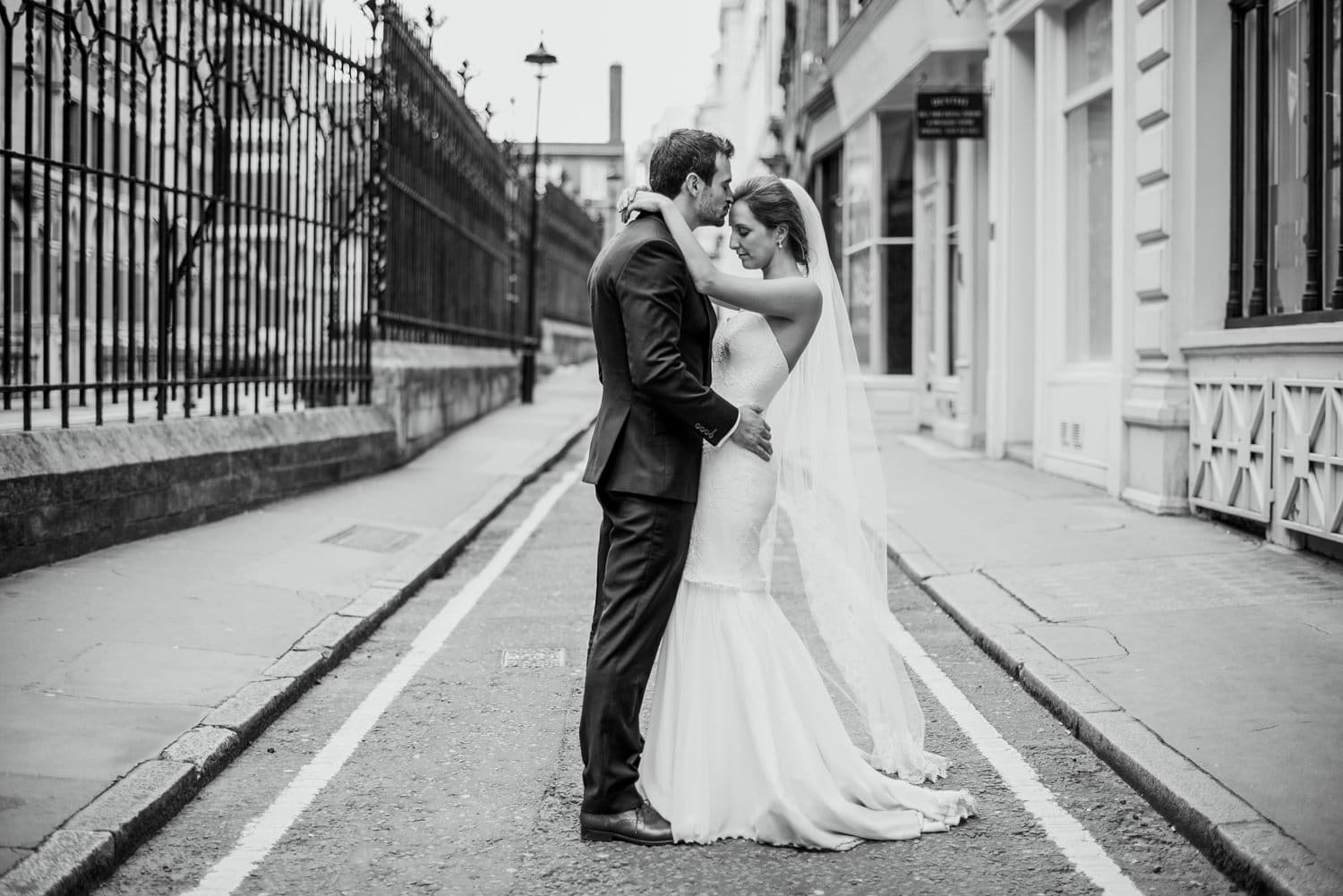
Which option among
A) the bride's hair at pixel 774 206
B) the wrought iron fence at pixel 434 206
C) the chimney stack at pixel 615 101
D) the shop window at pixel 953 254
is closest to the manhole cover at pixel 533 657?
the bride's hair at pixel 774 206

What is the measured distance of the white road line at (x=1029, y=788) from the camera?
13.4 feet

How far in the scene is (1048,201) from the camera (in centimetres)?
1428

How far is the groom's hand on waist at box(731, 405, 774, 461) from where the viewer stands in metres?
4.41

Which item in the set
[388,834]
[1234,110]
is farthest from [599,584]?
[1234,110]

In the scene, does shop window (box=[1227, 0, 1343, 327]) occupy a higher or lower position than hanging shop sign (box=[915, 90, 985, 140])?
lower

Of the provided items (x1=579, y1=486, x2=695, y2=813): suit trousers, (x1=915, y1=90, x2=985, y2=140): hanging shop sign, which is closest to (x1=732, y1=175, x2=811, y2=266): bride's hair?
(x1=579, y1=486, x2=695, y2=813): suit trousers

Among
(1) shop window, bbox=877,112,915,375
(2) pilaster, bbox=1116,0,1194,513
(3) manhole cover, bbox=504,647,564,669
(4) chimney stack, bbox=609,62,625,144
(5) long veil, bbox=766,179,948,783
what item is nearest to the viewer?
(5) long veil, bbox=766,179,948,783

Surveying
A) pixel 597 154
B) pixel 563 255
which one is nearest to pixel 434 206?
pixel 563 255

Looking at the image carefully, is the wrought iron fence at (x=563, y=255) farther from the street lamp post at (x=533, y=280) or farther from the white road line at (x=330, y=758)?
the white road line at (x=330, y=758)

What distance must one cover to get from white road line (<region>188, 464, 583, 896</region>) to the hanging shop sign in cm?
908

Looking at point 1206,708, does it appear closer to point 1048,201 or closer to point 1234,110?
point 1234,110

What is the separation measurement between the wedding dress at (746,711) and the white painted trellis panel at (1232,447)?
5.50 meters

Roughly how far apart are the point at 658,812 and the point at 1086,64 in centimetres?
1098

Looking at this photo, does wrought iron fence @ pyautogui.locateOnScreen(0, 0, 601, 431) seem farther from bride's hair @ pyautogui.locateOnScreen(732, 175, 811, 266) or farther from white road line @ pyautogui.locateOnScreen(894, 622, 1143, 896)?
white road line @ pyautogui.locateOnScreen(894, 622, 1143, 896)
